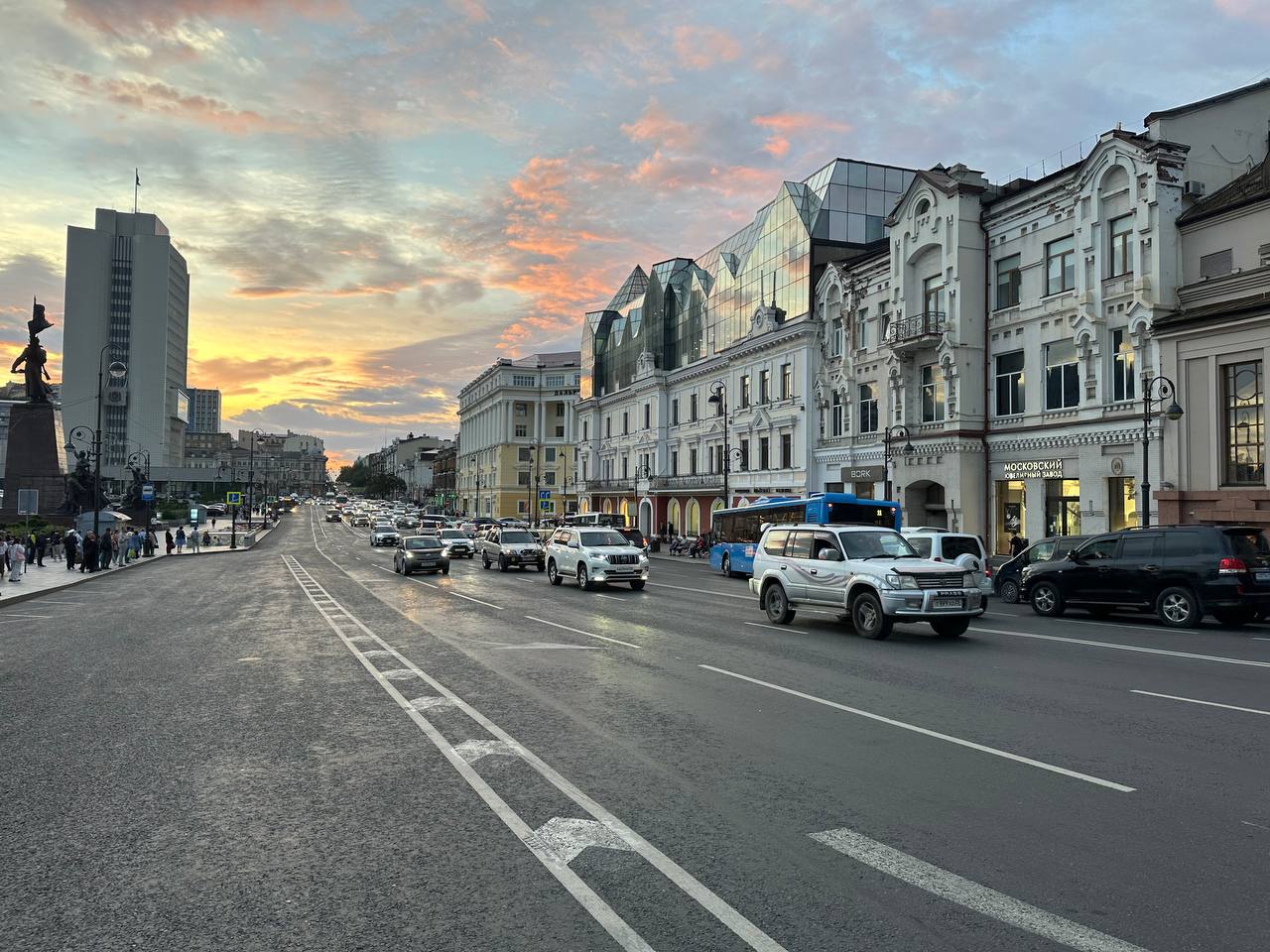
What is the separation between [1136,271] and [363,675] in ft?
91.4

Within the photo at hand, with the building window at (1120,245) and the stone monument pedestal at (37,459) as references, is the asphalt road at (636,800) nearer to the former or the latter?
the building window at (1120,245)

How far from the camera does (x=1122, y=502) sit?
28609mm

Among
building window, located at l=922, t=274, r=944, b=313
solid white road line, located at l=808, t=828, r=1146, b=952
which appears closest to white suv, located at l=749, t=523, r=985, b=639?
solid white road line, located at l=808, t=828, r=1146, b=952

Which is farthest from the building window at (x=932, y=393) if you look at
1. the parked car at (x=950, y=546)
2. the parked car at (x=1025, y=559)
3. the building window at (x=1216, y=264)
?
the parked car at (x=950, y=546)

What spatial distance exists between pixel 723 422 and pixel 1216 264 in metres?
32.5

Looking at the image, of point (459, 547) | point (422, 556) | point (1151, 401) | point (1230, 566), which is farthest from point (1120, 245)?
point (459, 547)

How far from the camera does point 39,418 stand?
51.9 meters

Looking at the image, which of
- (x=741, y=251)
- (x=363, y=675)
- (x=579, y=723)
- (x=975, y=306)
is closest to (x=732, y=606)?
(x=363, y=675)

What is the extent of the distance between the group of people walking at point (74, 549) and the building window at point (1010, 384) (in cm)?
3655

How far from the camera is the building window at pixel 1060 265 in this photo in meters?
30.7

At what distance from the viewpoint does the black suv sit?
53.5ft

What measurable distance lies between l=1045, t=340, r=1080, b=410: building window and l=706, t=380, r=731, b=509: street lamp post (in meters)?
21.2

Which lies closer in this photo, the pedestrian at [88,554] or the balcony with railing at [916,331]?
the pedestrian at [88,554]

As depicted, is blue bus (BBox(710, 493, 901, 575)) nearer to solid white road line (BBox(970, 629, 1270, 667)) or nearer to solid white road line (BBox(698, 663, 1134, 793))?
solid white road line (BBox(970, 629, 1270, 667))
